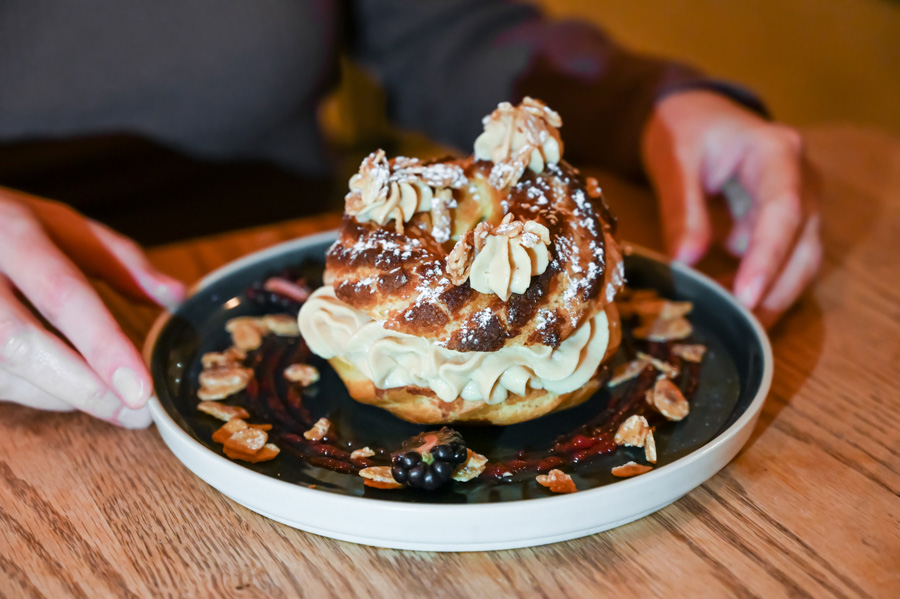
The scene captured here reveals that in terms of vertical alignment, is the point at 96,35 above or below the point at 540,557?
above

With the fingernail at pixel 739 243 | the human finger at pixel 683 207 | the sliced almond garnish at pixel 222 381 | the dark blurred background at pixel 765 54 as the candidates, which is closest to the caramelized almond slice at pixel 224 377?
the sliced almond garnish at pixel 222 381

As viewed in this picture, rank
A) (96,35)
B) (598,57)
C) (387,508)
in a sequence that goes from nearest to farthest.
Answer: (387,508) < (96,35) < (598,57)

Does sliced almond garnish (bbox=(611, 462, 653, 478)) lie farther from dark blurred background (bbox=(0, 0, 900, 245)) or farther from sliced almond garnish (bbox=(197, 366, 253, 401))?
dark blurred background (bbox=(0, 0, 900, 245))

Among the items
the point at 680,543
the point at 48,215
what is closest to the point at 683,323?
the point at 680,543

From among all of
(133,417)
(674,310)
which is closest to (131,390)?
(133,417)

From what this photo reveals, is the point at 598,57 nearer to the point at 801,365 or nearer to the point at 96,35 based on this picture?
the point at 801,365

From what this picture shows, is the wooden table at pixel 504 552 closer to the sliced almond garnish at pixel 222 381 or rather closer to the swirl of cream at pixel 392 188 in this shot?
the sliced almond garnish at pixel 222 381

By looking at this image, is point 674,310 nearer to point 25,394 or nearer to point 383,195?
point 383,195
